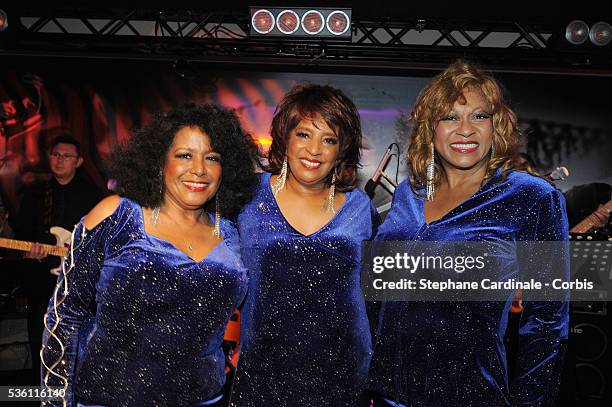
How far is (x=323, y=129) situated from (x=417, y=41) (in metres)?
4.16

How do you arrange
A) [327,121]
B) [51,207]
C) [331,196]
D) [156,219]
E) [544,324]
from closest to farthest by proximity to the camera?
[544,324]
[156,219]
[327,121]
[331,196]
[51,207]

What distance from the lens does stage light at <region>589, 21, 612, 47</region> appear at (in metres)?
4.98

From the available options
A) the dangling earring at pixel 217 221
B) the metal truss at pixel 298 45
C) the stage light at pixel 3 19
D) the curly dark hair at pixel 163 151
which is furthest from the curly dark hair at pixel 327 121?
the stage light at pixel 3 19

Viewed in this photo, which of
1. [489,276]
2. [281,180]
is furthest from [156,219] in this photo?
[489,276]

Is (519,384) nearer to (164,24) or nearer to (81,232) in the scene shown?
(81,232)

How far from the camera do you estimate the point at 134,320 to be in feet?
6.31

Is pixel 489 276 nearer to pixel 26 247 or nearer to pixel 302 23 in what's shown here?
pixel 302 23

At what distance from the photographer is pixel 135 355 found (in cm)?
192

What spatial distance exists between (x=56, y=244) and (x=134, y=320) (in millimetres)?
4167

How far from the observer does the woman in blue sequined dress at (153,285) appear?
1926mm

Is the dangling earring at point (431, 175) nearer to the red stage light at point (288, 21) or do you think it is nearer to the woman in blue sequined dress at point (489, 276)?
the woman in blue sequined dress at point (489, 276)

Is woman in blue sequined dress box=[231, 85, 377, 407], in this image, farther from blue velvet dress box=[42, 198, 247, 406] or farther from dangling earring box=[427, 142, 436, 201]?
dangling earring box=[427, 142, 436, 201]

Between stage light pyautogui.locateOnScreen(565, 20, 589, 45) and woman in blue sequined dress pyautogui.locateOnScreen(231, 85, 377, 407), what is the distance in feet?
11.5

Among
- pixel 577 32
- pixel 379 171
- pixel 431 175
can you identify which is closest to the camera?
pixel 431 175
